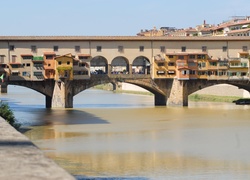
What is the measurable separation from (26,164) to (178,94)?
42093 millimetres

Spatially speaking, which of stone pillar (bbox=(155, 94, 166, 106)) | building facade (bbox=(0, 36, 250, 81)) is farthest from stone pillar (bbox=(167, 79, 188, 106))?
stone pillar (bbox=(155, 94, 166, 106))

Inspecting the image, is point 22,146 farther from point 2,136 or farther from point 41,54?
point 41,54

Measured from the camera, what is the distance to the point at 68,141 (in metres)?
24.6

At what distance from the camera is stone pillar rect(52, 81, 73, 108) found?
47.1 meters

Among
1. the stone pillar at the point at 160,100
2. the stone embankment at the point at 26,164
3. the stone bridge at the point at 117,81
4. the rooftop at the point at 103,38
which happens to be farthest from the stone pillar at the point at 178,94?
the stone embankment at the point at 26,164

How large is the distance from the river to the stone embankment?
6.53 meters

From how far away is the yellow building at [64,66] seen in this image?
47312 mm

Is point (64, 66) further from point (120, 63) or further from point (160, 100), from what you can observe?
point (120, 63)

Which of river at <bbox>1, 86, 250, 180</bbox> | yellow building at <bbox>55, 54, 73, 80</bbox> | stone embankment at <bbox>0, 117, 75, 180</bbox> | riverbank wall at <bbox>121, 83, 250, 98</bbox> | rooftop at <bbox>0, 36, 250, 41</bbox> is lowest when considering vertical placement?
river at <bbox>1, 86, 250, 180</bbox>

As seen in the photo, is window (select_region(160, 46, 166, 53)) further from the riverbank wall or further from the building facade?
the riverbank wall

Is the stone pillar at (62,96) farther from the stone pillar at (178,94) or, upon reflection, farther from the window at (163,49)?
the window at (163,49)

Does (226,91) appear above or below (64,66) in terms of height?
below

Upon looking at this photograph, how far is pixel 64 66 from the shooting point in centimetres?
4731

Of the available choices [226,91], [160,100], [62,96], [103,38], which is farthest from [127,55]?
[226,91]
